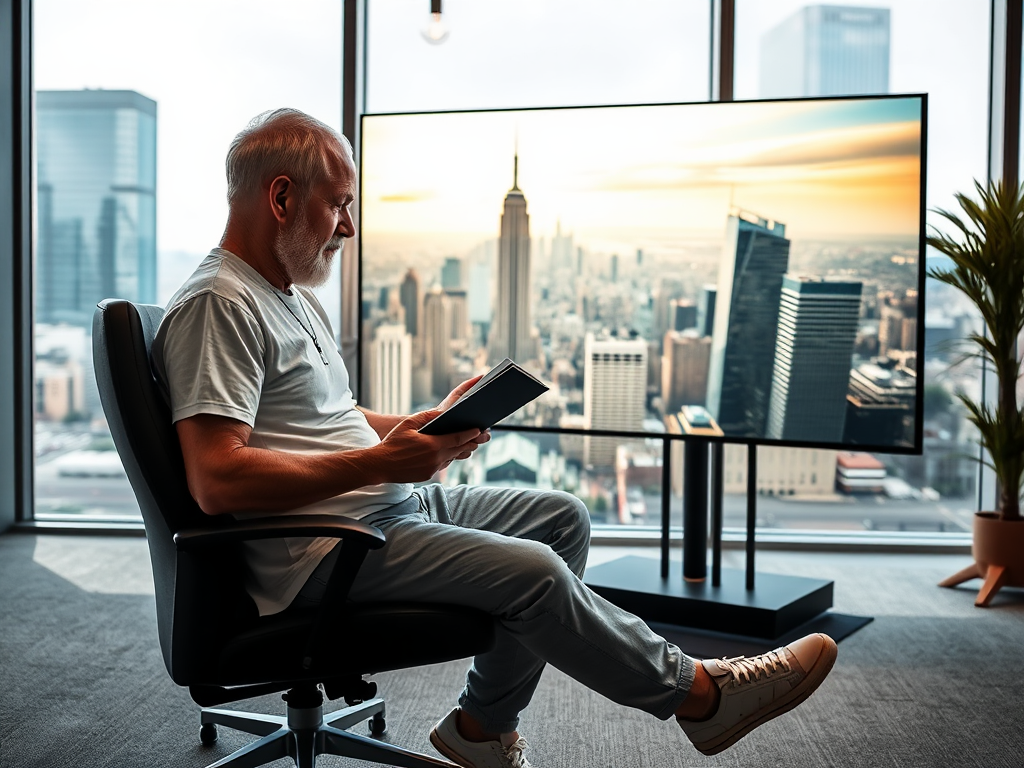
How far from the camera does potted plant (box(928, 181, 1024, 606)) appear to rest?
3.08 metres

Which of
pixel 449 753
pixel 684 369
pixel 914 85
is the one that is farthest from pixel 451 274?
pixel 914 85

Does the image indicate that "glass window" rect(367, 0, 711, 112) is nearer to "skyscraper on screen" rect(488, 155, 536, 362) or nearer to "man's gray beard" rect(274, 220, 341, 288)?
"skyscraper on screen" rect(488, 155, 536, 362)

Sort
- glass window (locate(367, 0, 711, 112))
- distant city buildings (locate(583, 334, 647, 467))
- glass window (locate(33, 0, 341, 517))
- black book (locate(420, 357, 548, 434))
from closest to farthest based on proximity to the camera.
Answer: black book (locate(420, 357, 548, 434))
distant city buildings (locate(583, 334, 647, 467))
glass window (locate(367, 0, 711, 112))
glass window (locate(33, 0, 341, 517))

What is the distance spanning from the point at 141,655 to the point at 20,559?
4.18 ft

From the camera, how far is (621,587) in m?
2.93

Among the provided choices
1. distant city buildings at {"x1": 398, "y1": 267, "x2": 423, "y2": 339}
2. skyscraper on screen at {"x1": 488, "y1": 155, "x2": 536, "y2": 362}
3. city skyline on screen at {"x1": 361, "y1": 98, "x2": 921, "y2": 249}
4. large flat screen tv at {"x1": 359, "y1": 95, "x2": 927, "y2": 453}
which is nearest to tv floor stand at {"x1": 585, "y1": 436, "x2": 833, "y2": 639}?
large flat screen tv at {"x1": 359, "y1": 95, "x2": 927, "y2": 453}

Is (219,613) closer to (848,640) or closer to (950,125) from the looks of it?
(848,640)

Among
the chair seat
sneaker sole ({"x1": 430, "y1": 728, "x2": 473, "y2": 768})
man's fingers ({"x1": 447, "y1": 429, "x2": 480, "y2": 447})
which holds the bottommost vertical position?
sneaker sole ({"x1": 430, "y1": 728, "x2": 473, "y2": 768})

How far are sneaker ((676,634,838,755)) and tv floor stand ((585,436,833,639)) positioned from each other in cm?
104

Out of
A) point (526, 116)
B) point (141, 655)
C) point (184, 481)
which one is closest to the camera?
point (184, 481)

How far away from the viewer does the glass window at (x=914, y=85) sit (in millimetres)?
3740

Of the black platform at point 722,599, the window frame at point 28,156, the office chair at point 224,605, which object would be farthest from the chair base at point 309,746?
the window frame at point 28,156

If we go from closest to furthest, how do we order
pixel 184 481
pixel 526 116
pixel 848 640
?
1. pixel 184 481
2. pixel 848 640
3. pixel 526 116

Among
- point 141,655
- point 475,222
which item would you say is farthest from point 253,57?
point 141,655
